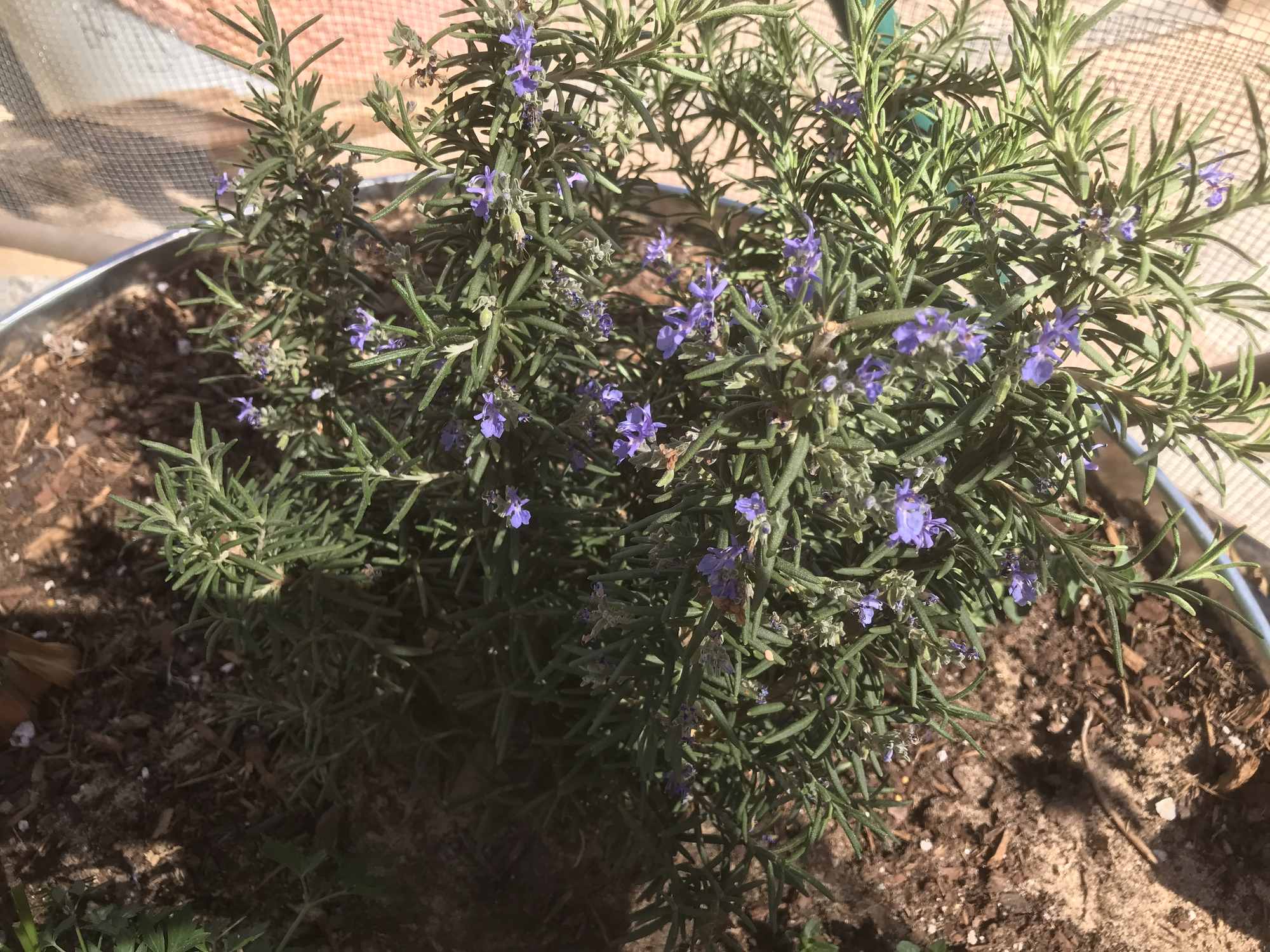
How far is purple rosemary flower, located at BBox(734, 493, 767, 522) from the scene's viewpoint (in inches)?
46.6

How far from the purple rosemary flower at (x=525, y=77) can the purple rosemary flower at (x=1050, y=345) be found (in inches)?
31.6

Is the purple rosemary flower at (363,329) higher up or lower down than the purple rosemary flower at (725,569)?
higher up

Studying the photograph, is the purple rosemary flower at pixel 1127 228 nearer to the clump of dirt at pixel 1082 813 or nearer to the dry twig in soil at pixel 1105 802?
the clump of dirt at pixel 1082 813

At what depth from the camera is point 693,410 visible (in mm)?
1992

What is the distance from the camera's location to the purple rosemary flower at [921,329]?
106 cm

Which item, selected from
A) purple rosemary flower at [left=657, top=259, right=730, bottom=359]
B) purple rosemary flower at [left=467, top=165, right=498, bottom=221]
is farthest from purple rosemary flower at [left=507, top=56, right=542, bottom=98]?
purple rosemary flower at [left=657, top=259, right=730, bottom=359]

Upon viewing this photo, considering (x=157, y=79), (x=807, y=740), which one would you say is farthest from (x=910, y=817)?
(x=157, y=79)

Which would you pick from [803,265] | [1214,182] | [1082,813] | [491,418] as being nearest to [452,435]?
[491,418]

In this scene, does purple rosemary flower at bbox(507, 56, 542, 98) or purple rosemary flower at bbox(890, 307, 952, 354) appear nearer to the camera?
purple rosemary flower at bbox(890, 307, 952, 354)

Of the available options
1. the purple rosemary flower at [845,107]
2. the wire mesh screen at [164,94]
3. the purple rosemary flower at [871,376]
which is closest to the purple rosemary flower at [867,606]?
the purple rosemary flower at [871,376]

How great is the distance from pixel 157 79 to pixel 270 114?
2.43 metres

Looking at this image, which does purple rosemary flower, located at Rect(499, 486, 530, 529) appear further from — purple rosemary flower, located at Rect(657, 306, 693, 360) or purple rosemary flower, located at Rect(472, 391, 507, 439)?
purple rosemary flower, located at Rect(657, 306, 693, 360)

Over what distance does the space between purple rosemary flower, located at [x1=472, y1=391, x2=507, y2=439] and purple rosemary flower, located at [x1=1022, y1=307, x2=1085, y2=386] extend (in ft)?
2.72

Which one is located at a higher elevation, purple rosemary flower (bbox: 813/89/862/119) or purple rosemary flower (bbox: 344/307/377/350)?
purple rosemary flower (bbox: 813/89/862/119)
